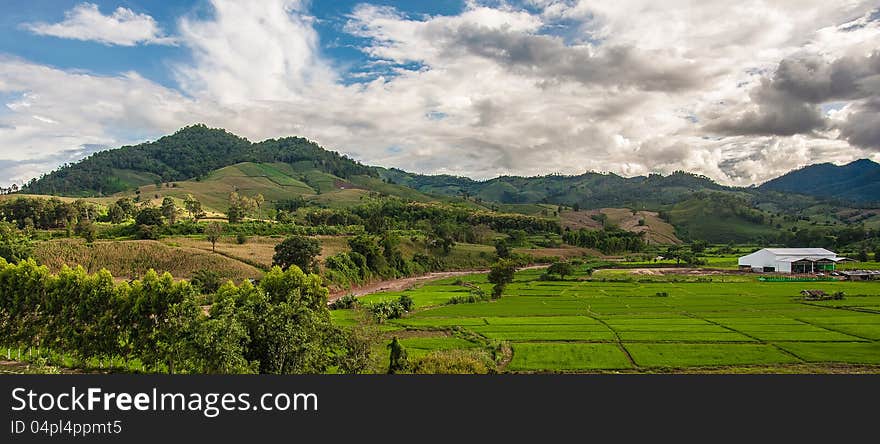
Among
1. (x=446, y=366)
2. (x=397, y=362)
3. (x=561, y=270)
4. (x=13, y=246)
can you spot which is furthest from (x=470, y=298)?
(x=13, y=246)

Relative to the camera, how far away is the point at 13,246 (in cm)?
7206

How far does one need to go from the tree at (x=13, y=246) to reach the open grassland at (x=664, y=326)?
155 ft

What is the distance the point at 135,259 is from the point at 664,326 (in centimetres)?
8152

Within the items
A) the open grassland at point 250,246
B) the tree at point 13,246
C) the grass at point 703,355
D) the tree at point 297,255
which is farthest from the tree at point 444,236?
the grass at point 703,355

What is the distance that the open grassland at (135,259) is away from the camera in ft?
262

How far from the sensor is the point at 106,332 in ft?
120

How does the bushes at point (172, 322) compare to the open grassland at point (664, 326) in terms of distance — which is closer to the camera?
the bushes at point (172, 322)

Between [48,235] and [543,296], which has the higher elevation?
[48,235]

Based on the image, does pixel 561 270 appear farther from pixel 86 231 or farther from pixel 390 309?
pixel 86 231

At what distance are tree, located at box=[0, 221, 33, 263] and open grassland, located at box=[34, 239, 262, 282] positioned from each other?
8.25ft

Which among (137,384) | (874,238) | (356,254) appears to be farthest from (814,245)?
(137,384)

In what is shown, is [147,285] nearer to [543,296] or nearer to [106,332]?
[106,332]

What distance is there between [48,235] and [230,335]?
9281 centimetres

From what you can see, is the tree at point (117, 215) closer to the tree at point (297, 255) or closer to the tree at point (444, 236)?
the tree at point (297, 255)
